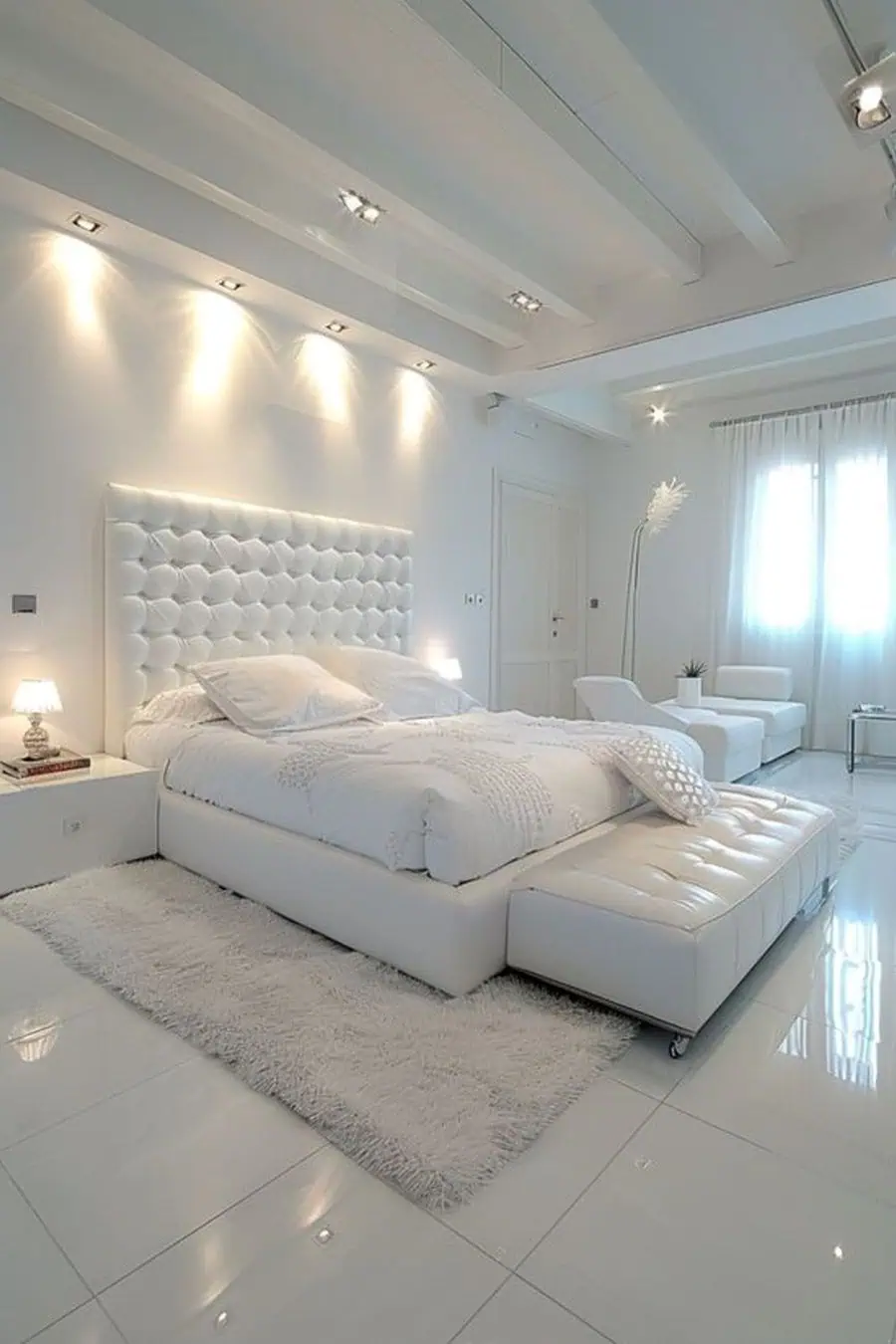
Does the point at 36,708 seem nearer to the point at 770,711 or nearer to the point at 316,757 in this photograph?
the point at 316,757

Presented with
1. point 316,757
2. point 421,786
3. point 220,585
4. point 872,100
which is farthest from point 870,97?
point 220,585

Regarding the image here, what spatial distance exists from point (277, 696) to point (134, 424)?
144cm

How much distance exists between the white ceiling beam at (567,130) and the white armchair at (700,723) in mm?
2389

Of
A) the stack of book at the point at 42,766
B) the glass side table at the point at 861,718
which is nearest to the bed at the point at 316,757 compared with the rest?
the stack of book at the point at 42,766

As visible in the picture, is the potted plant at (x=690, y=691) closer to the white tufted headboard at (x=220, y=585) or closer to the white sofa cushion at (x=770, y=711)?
the white sofa cushion at (x=770, y=711)

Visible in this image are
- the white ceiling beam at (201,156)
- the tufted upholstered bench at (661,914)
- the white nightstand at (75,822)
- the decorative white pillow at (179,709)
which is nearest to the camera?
the tufted upholstered bench at (661,914)

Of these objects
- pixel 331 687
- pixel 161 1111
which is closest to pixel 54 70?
pixel 331 687

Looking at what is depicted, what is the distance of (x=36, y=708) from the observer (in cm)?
283

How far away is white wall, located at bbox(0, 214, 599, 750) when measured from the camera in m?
3.05

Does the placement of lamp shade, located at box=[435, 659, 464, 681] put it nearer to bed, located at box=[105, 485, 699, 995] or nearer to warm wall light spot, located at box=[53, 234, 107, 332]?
bed, located at box=[105, 485, 699, 995]

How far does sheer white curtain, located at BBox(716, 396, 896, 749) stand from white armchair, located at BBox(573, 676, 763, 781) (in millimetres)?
1335

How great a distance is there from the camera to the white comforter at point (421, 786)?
6.72 feet

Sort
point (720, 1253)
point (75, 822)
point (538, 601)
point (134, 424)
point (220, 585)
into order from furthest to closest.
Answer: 1. point (538, 601)
2. point (220, 585)
3. point (134, 424)
4. point (75, 822)
5. point (720, 1253)

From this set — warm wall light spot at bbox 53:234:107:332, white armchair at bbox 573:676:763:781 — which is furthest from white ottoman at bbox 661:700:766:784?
warm wall light spot at bbox 53:234:107:332
